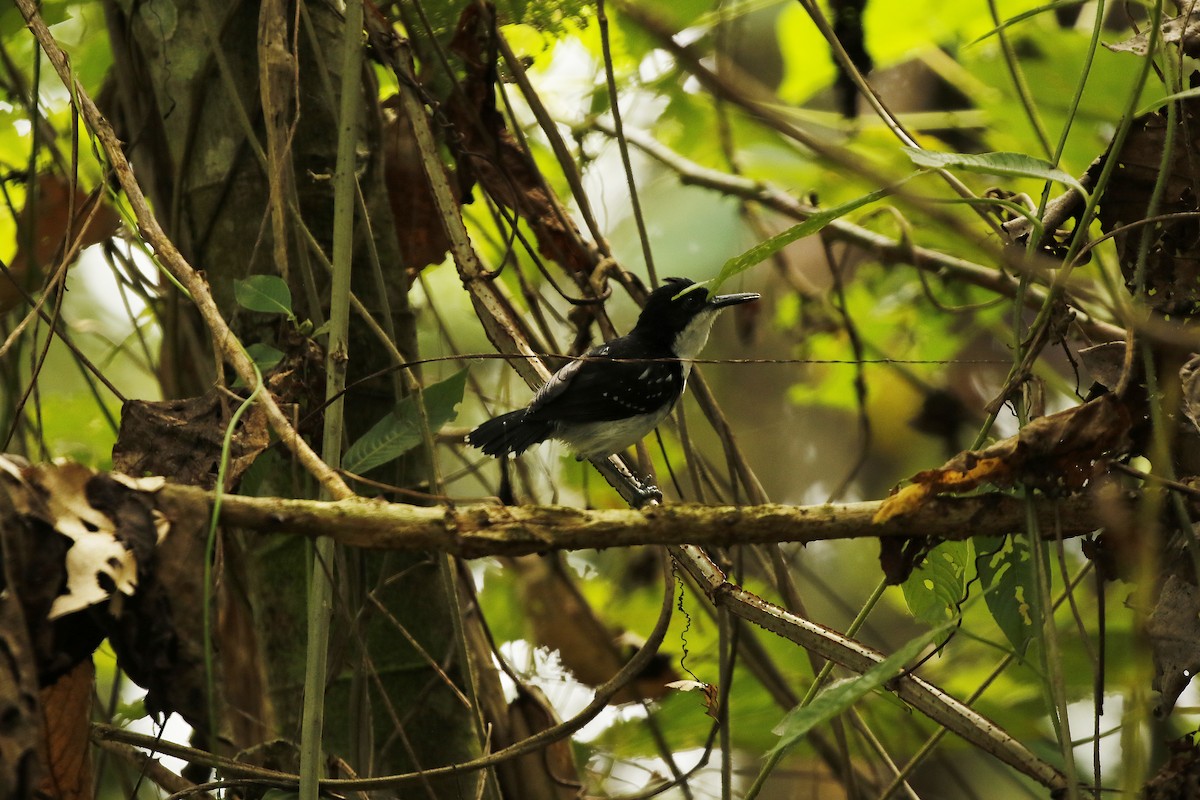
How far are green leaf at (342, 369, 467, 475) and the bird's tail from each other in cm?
105

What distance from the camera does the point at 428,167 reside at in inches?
102

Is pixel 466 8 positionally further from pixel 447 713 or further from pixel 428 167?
pixel 447 713

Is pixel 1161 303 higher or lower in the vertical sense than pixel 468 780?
higher

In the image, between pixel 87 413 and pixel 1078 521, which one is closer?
pixel 1078 521

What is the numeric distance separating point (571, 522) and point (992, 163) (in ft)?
2.52

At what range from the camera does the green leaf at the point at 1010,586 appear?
68.0 inches

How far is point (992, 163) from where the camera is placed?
154cm

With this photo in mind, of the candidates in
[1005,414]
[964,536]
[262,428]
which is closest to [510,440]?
[262,428]

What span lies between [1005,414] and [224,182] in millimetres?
4033

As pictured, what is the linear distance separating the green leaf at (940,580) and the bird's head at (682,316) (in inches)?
76.0

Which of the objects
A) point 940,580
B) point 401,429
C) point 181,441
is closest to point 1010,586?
point 940,580

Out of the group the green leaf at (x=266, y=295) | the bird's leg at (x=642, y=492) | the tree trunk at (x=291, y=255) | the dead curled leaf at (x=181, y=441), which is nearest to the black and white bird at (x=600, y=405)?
the bird's leg at (x=642, y=492)

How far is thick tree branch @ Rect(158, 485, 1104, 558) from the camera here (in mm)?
1464

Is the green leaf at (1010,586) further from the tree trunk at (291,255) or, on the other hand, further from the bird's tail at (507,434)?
the bird's tail at (507,434)
